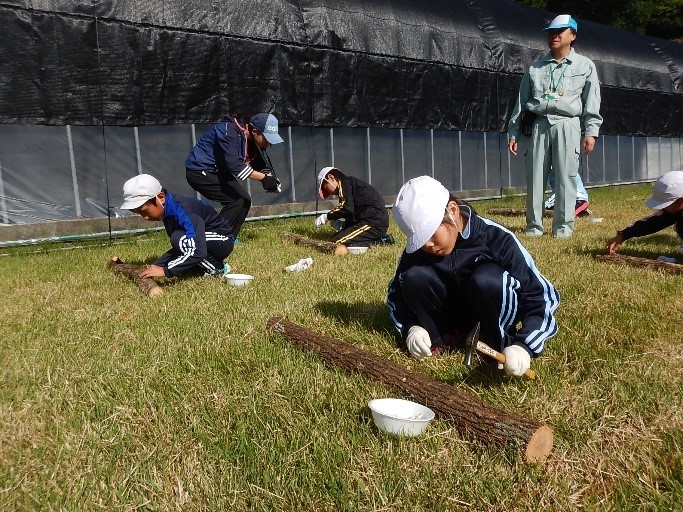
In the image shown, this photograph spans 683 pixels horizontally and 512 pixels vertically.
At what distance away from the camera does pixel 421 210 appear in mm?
2785

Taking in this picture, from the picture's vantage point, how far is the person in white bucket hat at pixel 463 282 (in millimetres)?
2816

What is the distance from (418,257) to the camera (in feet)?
10.7

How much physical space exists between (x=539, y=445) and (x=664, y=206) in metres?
4.05

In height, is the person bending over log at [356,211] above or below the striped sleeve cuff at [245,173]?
below

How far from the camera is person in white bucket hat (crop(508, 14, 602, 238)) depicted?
733cm

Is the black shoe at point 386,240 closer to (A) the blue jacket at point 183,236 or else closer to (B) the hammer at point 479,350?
(A) the blue jacket at point 183,236

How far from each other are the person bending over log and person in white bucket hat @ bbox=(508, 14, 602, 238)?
192cm

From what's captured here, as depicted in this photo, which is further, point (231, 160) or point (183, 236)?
point (231, 160)

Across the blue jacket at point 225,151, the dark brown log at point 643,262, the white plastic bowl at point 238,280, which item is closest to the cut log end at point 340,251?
the blue jacket at point 225,151

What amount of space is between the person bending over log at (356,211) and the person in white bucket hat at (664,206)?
289 centimetres

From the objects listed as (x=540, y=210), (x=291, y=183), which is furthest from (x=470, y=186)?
(x=540, y=210)

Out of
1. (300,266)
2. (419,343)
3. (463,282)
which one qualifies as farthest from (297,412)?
(300,266)

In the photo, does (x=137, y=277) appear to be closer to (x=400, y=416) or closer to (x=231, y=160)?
(x=231, y=160)

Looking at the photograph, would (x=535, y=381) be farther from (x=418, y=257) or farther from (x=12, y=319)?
(x=12, y=319)
